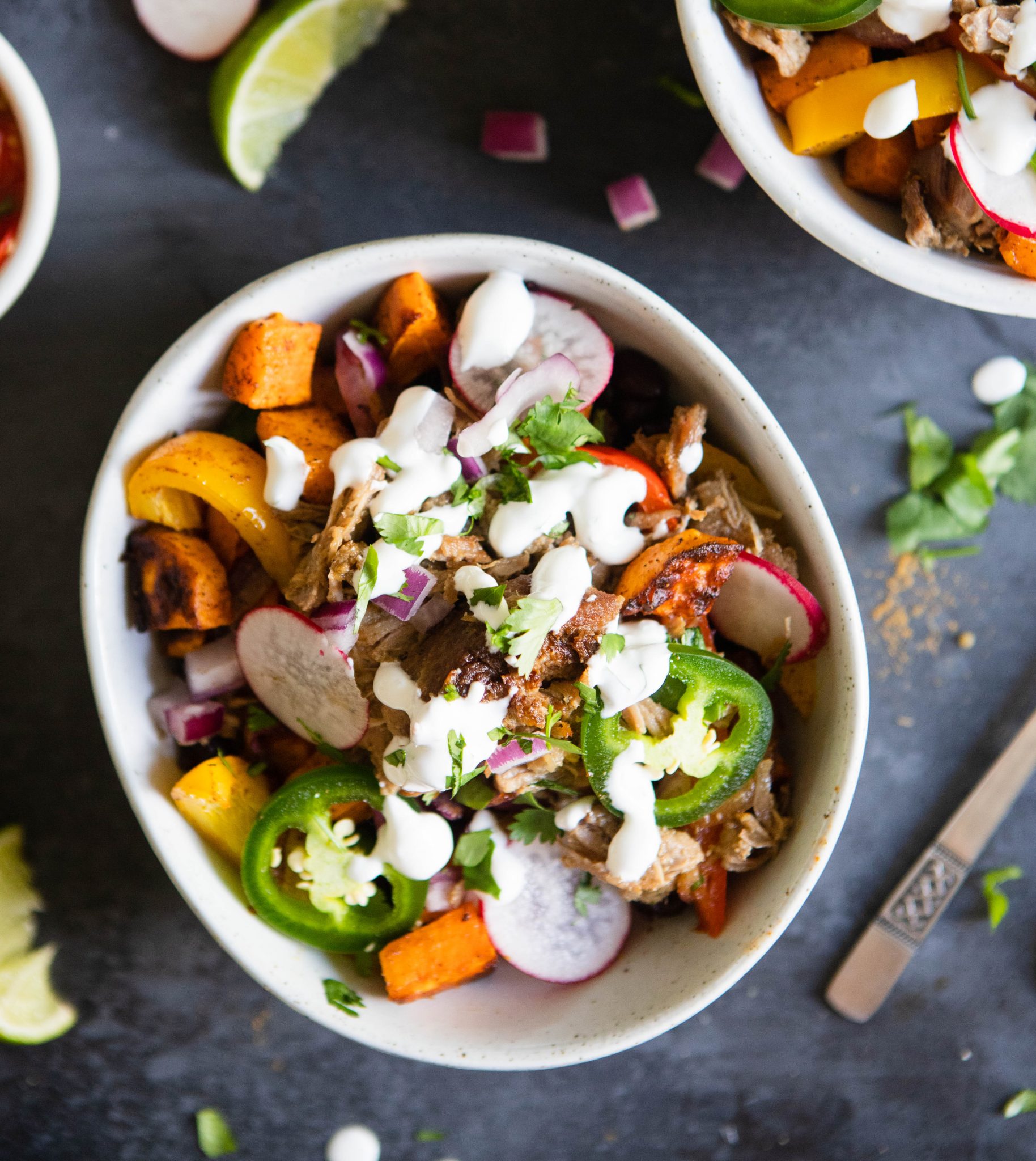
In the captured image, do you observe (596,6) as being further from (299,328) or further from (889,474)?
(889,474)

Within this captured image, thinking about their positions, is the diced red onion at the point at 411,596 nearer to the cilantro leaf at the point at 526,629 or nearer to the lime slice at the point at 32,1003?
the cilantro leaf at the point at 526,629

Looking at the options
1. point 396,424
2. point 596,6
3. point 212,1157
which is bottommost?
point 212,1157

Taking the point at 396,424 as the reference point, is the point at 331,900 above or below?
below

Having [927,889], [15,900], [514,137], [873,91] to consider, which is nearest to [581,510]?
[873,91]

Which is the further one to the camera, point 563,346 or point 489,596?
point 563,346

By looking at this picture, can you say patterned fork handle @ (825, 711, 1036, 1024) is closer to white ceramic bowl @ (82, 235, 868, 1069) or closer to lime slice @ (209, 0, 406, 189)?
white ceramic bowl @ (82, 235, 868, 1069)

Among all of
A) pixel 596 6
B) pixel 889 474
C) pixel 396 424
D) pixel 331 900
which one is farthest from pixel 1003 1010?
pixel 596 6

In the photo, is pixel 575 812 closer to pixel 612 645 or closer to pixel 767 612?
pixel 612 645
